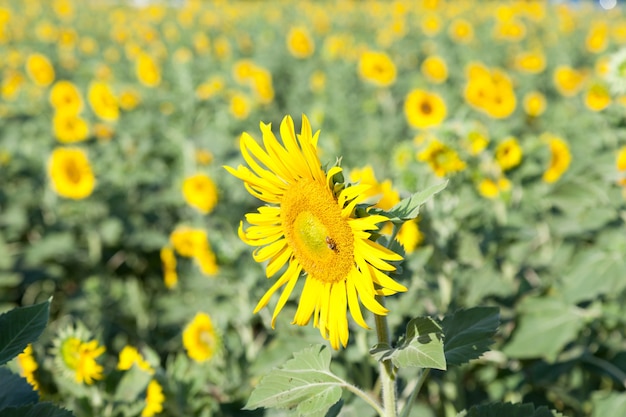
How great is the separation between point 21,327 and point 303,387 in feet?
1.76

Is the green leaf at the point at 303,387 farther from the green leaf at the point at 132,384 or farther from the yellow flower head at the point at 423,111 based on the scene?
the yellow flower head at the point at 423,111

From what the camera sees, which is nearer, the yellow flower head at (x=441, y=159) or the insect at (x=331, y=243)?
the insect at (x=331, y=243)

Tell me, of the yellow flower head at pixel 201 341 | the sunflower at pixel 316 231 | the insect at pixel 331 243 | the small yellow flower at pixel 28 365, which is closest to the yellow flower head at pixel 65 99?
the yellow flower head at pixel 201 341

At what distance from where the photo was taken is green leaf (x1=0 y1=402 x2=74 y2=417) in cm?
117

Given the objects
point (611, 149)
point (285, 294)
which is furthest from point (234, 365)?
point (611, 149)

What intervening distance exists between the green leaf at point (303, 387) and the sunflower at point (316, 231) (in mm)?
93

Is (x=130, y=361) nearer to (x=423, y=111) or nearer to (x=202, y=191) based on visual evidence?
(x=202, y=191)

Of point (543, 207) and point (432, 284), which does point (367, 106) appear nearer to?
point (543, 207)

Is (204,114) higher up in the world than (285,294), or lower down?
lower down

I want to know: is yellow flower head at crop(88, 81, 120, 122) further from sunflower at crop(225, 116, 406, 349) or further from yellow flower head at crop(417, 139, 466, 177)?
sunflower at crop(225, 116, 406, 349)

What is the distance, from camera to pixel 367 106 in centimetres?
571

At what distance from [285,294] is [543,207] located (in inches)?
87.6

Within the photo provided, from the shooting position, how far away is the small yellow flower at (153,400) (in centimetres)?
182

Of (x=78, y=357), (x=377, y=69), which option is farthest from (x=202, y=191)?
(x=377, y=69)
